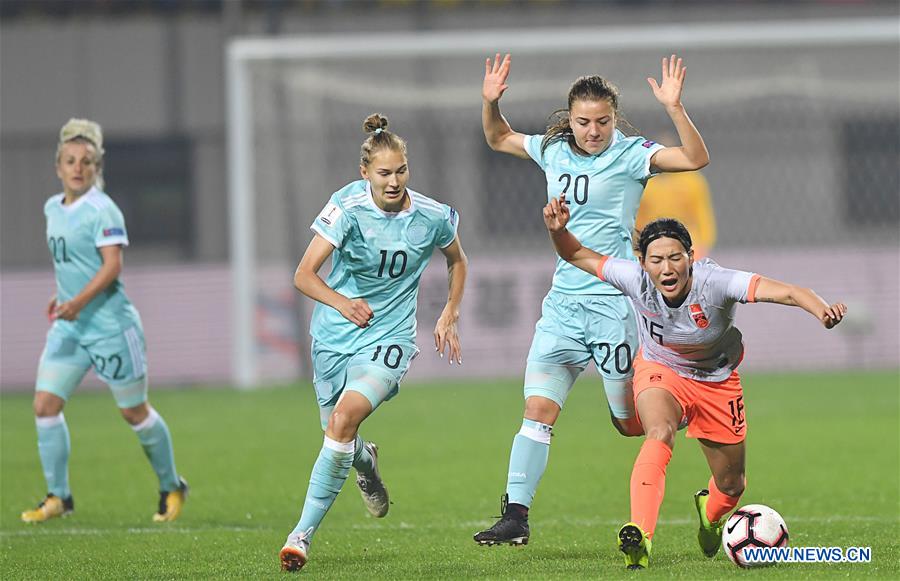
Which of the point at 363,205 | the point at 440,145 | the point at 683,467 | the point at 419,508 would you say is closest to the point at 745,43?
the point at 440,145

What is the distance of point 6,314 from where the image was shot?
18.9 metres

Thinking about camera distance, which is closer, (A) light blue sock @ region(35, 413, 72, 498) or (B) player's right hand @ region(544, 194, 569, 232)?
(B) player's right hand @ region(544, 194, 569, 232)

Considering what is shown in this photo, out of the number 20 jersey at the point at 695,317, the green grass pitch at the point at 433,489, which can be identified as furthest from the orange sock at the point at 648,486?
the number 20 jersey at the point at 695,317

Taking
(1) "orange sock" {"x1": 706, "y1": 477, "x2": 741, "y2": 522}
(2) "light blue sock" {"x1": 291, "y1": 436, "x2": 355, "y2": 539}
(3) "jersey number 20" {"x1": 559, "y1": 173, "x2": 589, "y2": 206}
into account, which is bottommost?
(1) "orange sock" {"x1": 706, "y1": 477, "x2": 741, "y2": 522}

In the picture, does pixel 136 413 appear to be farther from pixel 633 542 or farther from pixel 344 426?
pixel 633 542

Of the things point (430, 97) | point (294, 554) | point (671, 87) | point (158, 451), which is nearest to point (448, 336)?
point (294, 554)

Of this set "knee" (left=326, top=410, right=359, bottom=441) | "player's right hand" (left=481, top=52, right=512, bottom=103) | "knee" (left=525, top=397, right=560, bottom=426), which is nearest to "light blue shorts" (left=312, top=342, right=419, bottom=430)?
"knee" (left=326, top=410, right=359, bottom=441)

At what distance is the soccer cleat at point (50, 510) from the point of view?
8.66 meters

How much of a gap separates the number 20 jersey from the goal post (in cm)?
1011

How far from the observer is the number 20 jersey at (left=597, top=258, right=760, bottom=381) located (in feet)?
21.2

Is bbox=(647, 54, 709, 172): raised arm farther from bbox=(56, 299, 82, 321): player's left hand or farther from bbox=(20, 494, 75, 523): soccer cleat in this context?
bbox=(20, 494, 75, 523): soccer cleat

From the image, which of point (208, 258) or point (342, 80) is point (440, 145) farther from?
point (208, 258)

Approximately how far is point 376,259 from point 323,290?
18.6 inches

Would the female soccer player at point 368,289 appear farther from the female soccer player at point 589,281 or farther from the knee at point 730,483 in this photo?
the knee at point 730,483
